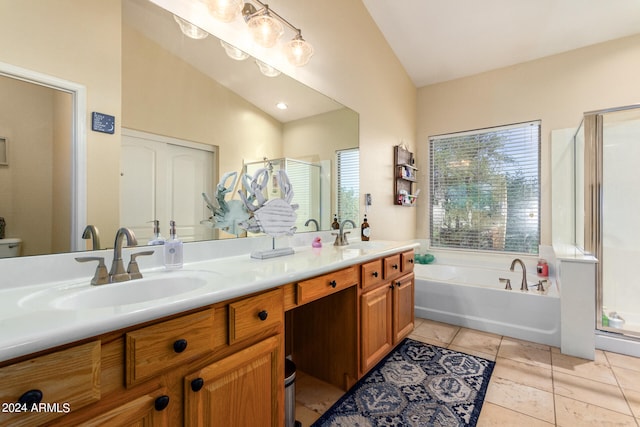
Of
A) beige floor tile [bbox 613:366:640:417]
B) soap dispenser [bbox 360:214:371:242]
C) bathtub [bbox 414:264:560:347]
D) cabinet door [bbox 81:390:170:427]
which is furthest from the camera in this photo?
soap dispenser [bbox 360:214:371:242]

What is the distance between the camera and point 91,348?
0.66 m

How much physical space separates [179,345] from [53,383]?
0.87 ft

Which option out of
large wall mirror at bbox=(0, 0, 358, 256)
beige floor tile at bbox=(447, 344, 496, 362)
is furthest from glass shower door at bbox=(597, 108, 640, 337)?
large wall mirror at bbox=(0, 0, 358, 256)

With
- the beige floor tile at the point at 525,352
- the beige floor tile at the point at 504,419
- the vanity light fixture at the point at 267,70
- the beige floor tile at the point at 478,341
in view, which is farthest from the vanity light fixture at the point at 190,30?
the beige floor tile at the point at 525,352

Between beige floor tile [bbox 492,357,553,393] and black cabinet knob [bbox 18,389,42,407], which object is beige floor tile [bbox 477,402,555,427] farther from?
black cabinet knob [bbox 18,389,42,407]

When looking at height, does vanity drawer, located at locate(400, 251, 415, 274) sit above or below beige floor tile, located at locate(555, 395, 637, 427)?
above

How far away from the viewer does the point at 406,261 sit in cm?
234

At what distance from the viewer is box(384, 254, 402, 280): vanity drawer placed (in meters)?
2.03

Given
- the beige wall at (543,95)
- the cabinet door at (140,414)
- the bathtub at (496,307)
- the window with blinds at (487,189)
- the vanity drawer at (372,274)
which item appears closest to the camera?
the cabinet door at (140,414)

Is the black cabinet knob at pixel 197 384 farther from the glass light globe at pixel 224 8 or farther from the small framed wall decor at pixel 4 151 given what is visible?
the glass light globe at pixel 224 8

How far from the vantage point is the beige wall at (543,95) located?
2957 millimetres

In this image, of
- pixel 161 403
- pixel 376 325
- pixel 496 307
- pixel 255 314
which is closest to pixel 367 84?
pixel 376 325

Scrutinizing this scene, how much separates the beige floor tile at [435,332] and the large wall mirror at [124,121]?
1932mm

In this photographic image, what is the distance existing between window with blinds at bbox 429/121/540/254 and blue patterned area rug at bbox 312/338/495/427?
75.8 inches
